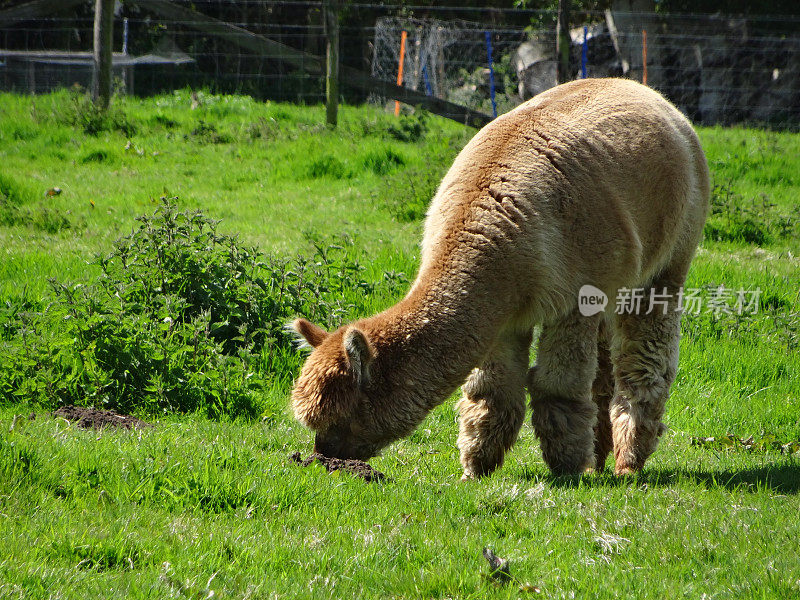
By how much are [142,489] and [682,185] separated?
3956 mm

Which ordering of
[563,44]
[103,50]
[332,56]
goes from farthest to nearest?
[332,56] < [103,50] < [563,44]

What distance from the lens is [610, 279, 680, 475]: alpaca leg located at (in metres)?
6.03

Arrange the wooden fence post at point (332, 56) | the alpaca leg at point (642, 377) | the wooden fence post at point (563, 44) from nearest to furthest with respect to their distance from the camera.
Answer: the alpaca leg at point (642, 377)
the wooden fence post at point (563, 44)
the wooden fence post at point (332, 56)

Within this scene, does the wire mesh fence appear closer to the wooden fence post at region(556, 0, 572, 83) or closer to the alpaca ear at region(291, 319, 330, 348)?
the wooden fence post at region(556, 0, 572, 83)

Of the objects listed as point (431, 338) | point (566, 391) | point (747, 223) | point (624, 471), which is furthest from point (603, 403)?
point (747, 223)

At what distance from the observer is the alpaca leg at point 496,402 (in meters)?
5.39

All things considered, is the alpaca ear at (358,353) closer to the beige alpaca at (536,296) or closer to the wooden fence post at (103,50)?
the beige alpaca at (536,296)

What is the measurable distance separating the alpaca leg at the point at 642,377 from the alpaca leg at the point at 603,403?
0.74 feet

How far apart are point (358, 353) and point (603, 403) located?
269cm

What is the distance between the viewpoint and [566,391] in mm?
5129

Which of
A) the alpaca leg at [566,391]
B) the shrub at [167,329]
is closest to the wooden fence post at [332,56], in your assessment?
the shrub at [167,329]

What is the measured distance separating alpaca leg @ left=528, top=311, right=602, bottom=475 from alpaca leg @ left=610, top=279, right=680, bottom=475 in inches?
32.2

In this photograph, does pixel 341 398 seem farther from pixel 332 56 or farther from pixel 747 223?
pixel 332 56

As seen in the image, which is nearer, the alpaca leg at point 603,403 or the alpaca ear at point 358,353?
the alpaca ear at point 358,353
